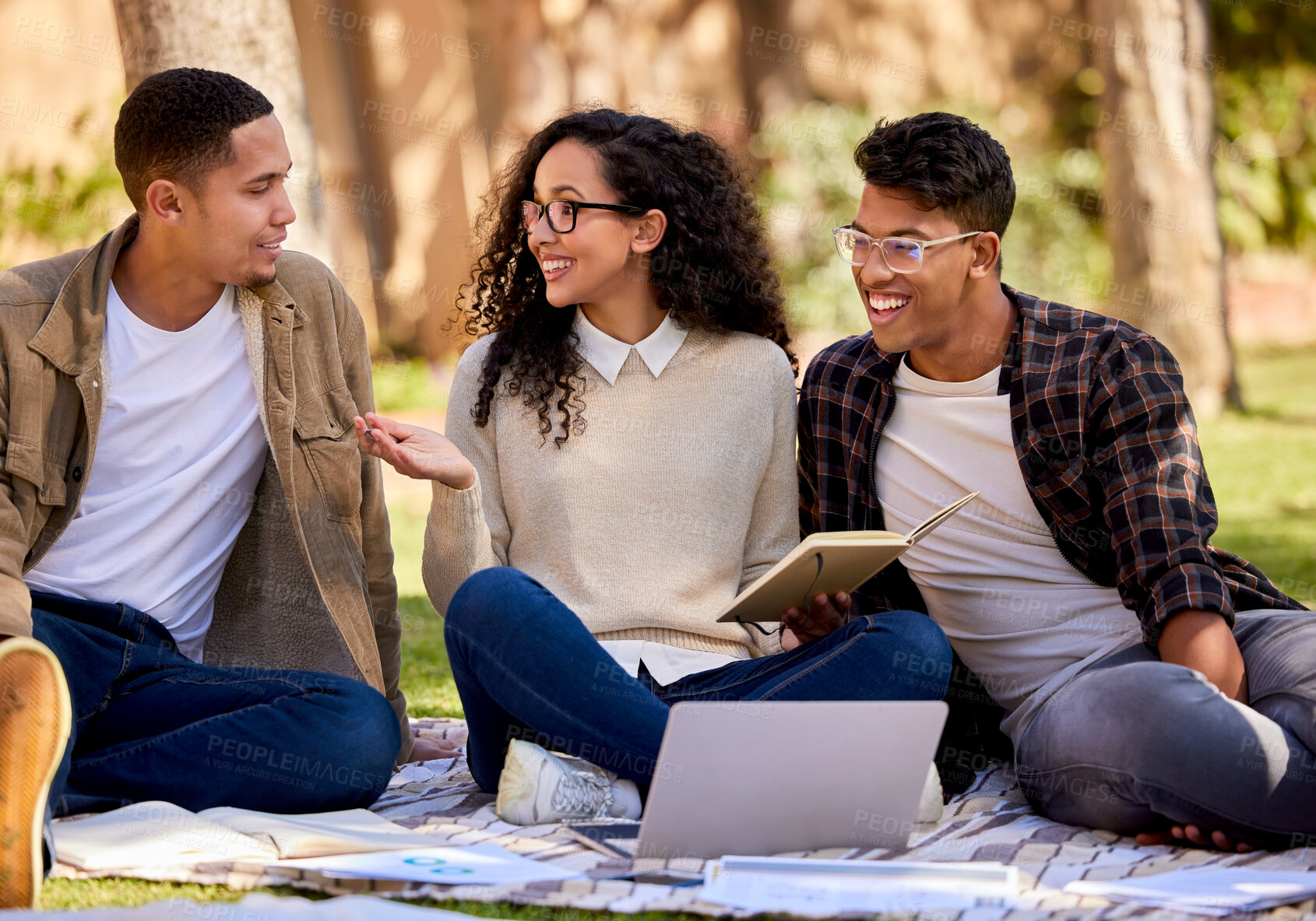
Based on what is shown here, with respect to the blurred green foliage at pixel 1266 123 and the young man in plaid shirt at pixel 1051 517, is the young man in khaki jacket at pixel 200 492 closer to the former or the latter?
the young man in plaid shirt at pixel 1051 517

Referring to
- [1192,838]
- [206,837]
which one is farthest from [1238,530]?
[206,837]

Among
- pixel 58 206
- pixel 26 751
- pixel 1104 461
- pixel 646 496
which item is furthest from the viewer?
pixel 58 206

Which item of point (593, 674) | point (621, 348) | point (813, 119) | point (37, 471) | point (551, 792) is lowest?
point (551, 792)

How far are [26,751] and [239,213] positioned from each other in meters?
1.45

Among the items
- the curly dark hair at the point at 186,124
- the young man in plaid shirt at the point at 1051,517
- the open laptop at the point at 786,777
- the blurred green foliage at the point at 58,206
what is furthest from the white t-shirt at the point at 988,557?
the blurred green foliage at the point at 58,206

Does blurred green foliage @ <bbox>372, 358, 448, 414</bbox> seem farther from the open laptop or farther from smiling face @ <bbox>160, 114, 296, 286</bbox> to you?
the open laptop

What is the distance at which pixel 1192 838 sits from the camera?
2863 millimetres

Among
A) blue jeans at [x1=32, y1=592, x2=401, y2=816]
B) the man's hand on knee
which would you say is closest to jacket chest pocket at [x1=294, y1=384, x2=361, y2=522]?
blue jeans at [x1=32, y1=592, x2=401, y2=816]

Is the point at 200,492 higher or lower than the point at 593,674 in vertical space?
higher

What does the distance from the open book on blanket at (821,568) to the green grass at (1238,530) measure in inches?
32.3

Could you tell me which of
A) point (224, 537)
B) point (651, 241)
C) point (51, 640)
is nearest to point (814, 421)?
point (651, 241)

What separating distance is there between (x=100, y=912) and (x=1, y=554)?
105cm

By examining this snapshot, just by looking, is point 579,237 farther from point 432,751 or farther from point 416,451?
point 432,751

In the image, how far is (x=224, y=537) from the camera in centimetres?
347
